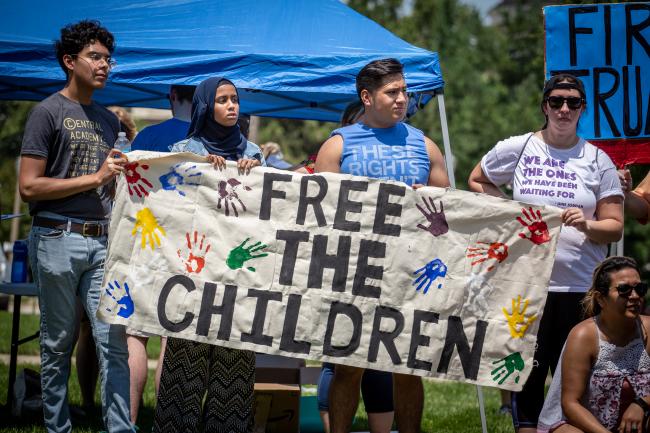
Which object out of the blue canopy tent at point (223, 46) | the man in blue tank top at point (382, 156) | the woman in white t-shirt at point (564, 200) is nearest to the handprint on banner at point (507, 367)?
the woman in white t-shirt at point (564, 200)

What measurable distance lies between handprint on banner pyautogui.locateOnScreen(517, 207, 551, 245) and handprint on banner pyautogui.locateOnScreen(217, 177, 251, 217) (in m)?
1.41

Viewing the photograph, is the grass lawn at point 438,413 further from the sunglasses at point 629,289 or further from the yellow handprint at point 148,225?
the sunglasses at point 629,289

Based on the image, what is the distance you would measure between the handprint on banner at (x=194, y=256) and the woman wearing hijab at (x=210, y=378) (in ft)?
1.23

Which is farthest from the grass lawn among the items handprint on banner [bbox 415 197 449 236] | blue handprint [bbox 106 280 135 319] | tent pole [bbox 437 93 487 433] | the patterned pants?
handprint on banner [bbox 415 197 449 236]

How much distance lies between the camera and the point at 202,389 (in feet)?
14.9

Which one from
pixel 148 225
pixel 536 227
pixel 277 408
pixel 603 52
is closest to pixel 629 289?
pixel 536 227

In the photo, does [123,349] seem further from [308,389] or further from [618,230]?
[308,389]

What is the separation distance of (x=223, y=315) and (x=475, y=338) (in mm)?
1261

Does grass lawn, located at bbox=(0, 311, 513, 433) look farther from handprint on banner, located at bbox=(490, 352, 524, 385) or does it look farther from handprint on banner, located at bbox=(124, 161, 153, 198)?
handprint on banner, located at bbox=(490, 352, 524, 385)

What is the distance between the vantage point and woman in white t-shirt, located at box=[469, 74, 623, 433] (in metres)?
4.65

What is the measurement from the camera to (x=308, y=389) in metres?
7.93

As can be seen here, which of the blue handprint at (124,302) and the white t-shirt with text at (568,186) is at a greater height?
the white t-shirt with text at (568,186)

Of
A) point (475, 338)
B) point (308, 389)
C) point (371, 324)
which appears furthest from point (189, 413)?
point (308, 389)

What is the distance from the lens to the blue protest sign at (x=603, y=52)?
Result: 5621 mm
